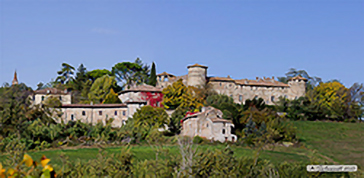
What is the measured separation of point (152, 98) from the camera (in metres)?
49.2

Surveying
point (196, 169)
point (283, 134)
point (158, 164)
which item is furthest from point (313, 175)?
point (283, 134)

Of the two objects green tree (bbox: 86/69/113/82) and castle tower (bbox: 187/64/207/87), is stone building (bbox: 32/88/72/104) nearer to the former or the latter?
green tree (bbox: 86/69/113/82)

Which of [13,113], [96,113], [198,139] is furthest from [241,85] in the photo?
[13,113]

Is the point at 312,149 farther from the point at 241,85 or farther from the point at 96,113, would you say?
the point at 241,85

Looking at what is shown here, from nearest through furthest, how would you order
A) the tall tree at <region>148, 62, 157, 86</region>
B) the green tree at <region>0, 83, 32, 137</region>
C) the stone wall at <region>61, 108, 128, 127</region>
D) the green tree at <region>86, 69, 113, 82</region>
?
1. the green tree at <region>0, 83, 32, 137</region>
2. the stone wall at <region>61, 108, 128, 127</region>
3. the tall tree at <region>148, 62, 157, 86</region>
4. the green tree at <region>86, 69, 113, 82</region>

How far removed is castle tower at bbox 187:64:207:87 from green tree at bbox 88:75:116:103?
37.4 feet

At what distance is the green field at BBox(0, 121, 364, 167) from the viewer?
2944cm

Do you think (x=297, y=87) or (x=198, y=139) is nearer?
(x=198, y=139)

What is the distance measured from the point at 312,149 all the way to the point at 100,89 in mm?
32986

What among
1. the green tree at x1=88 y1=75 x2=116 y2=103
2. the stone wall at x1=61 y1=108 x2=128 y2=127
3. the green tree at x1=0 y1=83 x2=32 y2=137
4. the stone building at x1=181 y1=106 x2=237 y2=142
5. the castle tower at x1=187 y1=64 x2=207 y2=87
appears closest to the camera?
the green tree at x1=0 y1=83 x2=32 y2=137

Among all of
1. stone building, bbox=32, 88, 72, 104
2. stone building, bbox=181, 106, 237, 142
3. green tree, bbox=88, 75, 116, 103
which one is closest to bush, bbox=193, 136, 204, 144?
stone building, bbox=181, 106, 237, 142

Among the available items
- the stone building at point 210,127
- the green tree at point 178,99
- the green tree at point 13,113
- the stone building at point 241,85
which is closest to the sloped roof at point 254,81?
the stone building at point 241,85

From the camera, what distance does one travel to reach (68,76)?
69000mm

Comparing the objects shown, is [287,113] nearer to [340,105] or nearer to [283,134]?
[340,105]
